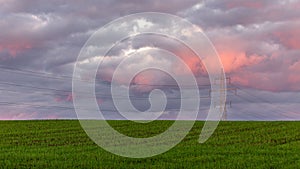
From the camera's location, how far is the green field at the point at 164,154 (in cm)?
2558

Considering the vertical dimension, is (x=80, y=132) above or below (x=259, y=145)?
above

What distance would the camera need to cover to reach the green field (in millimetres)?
25578

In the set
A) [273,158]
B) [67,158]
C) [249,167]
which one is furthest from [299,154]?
[67,158]

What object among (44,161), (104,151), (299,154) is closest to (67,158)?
(44,161)

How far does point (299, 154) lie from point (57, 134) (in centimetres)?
2466

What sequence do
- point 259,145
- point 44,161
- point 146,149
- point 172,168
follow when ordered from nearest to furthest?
1. point 172,168
2. point 44,161
3. point 146,149
4. point 259,145

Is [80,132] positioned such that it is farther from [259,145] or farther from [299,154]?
[299,154]

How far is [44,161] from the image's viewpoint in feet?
88.3

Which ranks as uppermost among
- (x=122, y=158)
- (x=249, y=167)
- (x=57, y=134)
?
(x=57, y=134)

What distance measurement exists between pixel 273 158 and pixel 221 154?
3.42 m

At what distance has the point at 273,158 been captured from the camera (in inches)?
1120

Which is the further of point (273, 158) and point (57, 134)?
point (57, 134)

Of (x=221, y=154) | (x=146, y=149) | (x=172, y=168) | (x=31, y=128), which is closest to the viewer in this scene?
(x=172, y=168)

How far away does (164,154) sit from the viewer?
Answer: 29.8 m
